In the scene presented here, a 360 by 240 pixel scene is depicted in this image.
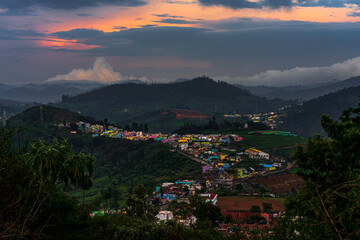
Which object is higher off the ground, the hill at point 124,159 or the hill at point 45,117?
the hill at point 45,117

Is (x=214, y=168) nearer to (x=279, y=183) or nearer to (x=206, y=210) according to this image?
(x=279, y=183)

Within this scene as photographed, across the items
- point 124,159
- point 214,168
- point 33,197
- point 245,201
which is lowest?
point 124,159

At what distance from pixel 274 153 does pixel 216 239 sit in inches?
3348

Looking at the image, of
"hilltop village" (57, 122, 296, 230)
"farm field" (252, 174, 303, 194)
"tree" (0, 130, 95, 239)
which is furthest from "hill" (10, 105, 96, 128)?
"tree" (0, 130, 95, 239)

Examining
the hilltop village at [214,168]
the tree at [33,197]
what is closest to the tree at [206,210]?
the hilltop village at [214,168]

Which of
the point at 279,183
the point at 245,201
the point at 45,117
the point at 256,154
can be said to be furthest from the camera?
the point at 45,117

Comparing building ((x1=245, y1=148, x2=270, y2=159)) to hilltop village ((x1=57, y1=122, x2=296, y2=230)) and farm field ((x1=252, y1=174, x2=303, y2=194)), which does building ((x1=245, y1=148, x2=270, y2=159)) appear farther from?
farm field ((x1=252, y1=174, x2=303, y2=194))

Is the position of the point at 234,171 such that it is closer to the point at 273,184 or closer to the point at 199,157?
the point at 273,184

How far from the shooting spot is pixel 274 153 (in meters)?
90.1

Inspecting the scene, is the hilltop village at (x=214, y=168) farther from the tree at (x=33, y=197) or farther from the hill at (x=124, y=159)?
the tree at (x=33, y=197)

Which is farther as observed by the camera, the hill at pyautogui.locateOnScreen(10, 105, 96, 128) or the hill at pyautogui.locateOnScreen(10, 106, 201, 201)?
the hill at pyautogui.locateOnScreen(10, 105, 96, 128)

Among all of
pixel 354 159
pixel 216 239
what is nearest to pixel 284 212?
pixel 216 239

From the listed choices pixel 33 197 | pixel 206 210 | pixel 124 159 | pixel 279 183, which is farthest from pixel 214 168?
pixel 33 197

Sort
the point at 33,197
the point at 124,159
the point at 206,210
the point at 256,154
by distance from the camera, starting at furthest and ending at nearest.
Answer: the point at 124,159
the point at 256,154
the point at 206,210
the point at 33,197
